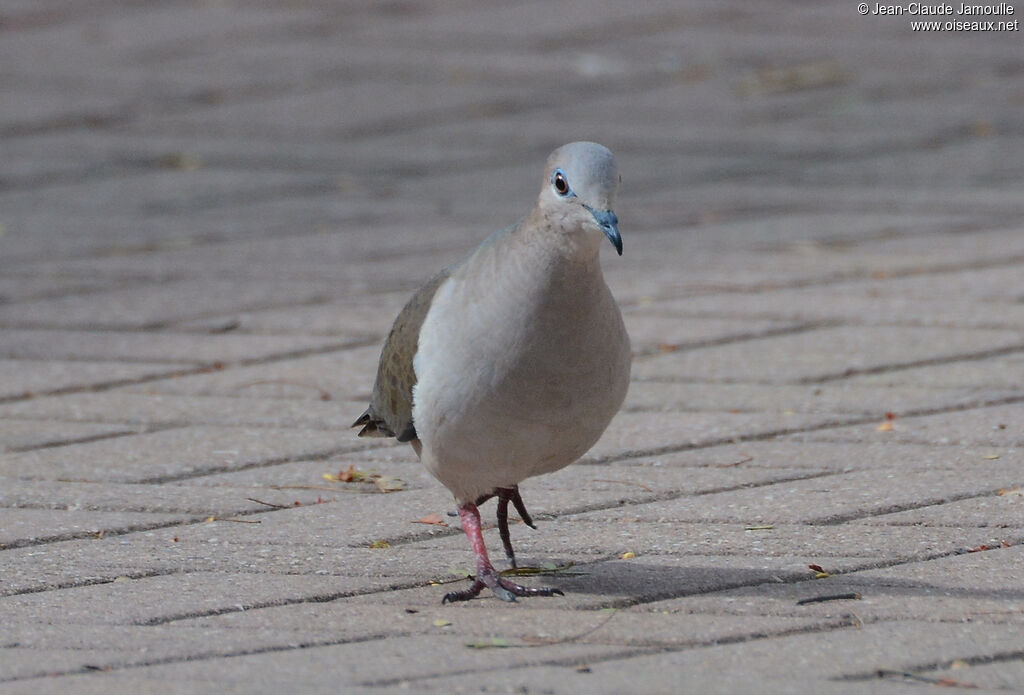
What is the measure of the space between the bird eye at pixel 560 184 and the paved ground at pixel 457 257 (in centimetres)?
82

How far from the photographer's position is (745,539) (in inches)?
159

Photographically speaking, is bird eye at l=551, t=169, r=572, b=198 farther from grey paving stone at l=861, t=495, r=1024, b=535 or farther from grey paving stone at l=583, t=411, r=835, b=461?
grey paving stone at l=583, t=411, r=835, b=461

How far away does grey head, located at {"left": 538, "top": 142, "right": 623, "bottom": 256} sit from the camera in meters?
3.45

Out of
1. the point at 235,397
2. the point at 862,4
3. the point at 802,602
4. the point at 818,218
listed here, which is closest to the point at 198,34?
the point at 862,4

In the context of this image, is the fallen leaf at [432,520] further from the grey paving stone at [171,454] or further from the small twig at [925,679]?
the small twig at [925,679]

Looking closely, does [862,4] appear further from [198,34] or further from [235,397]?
[235,397]

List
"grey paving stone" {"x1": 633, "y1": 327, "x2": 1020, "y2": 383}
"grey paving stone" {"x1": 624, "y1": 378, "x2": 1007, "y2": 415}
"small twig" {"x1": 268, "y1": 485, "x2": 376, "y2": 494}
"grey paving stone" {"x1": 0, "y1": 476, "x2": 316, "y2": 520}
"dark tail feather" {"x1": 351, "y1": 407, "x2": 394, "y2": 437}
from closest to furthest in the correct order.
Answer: "dark tail feather" {"x1": 351, "y1": 407, "x2": 394, "y2": 437}, "grey paving stone" {"x1": 0, "y1": 476, "x2": 316, "y2": 520}, "small twig" {"x1": 268, "y1": 485, "x2": 376, "y2": 494}, "grey paving stone" {"x1": 624, "y1": 378, "x2": 1007, "y2": 415}, "grey paving stone" {"x1": 633, "y1": 327, "x2": 1020, "y2": 383}

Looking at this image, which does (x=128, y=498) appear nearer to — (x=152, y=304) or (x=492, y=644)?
(x=492, y=644)

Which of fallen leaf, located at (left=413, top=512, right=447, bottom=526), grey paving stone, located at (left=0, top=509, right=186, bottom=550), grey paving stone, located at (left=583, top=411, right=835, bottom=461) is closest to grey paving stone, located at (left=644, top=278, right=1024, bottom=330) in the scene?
grey paving stone, located at (left=583, top=411, right=835, bottom=461)

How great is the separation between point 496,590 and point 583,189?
831 millimetres

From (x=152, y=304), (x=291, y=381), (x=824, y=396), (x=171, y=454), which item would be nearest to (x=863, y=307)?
(x=824, y=396)

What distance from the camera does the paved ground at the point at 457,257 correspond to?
3.39 metres

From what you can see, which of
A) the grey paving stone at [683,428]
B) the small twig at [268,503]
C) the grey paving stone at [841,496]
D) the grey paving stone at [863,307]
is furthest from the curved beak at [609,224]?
the grey paving stone at [863,307]

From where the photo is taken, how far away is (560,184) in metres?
3.53
